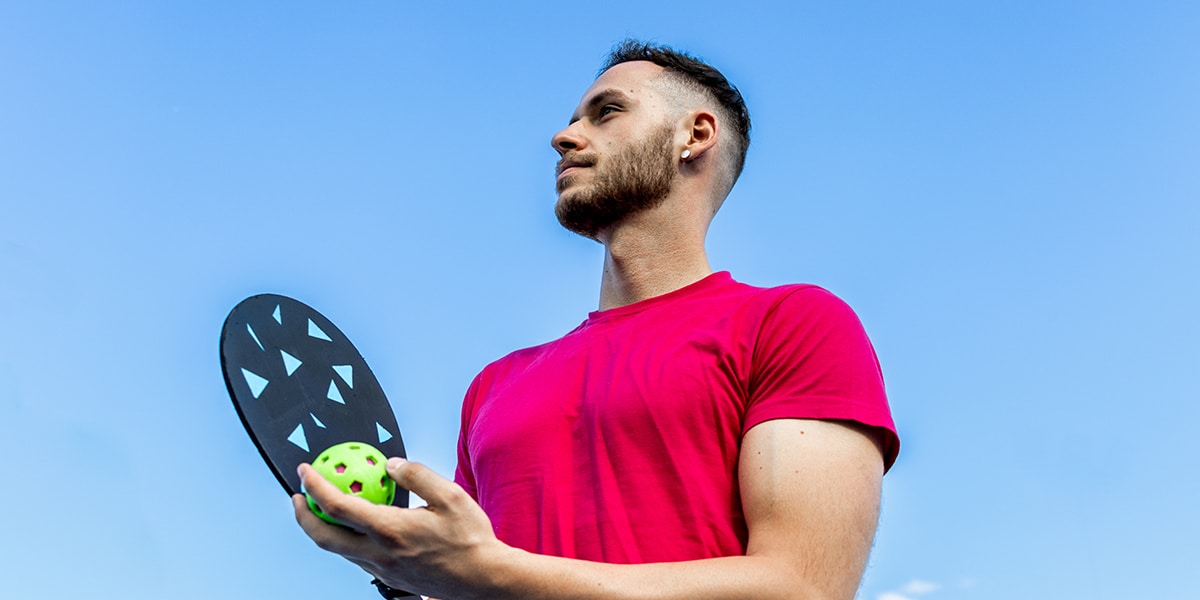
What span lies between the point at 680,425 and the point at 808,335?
39 centimetres

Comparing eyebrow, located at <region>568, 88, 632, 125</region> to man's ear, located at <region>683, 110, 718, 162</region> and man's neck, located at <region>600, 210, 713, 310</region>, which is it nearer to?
man's ear, located at <region>683, 110, 718, 162</region>

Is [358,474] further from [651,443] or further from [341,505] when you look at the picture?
[651,443]

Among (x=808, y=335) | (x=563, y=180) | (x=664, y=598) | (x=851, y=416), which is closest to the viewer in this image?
(x=664, y=598)

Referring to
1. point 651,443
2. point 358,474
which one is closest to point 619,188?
point 651,443

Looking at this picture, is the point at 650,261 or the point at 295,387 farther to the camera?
the point at 650,261

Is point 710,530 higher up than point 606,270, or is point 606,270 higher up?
point 606,270

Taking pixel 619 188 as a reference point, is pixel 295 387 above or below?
below

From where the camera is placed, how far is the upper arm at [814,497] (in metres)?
2.56

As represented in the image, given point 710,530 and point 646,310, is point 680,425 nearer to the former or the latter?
point 710,530

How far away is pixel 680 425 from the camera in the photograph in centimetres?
289

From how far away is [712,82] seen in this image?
4266 millimetres

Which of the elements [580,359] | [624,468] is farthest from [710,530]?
[580,359]

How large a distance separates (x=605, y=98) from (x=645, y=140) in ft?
0.78

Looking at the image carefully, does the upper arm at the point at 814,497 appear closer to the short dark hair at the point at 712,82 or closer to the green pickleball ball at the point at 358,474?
the green pickleball ball at the point at 358,474
